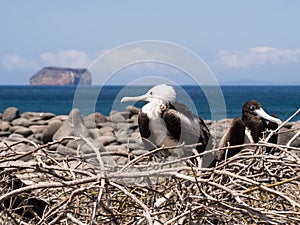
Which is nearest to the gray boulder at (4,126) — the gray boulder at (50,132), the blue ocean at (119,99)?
the gray boulder at (50,132)

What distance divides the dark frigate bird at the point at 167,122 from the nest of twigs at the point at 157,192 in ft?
9.11

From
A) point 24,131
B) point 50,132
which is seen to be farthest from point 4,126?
point 50,132

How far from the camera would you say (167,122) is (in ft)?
16.0

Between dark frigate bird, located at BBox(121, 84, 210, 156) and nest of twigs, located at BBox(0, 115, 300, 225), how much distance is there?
278 centimetres

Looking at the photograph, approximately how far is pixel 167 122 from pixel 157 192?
329 centimetres

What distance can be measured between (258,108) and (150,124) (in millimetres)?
911

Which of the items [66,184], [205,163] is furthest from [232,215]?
[205,163]

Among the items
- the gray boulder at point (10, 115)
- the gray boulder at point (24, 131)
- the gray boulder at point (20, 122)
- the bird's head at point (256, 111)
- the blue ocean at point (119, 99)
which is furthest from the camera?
the gray boulder at point (10, 115)

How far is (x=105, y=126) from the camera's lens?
1647 cm

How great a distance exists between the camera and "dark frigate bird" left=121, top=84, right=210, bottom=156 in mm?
4832

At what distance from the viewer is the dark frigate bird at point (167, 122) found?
483 centimetres

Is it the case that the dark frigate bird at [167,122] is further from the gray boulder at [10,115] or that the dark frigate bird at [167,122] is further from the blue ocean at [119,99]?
the gray boulder at [10,115]

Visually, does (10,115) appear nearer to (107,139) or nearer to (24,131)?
(24,131)

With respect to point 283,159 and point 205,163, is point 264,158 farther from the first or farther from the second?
point 205,163
